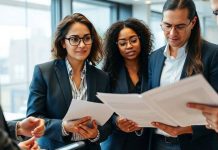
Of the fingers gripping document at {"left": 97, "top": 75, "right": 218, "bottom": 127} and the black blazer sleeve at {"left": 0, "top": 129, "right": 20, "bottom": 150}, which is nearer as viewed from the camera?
the black blazer sleeve at {"left": 0, "top": 129, "right": 20, "bottom": 150}

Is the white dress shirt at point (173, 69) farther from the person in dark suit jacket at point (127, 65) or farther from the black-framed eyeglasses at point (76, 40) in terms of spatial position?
the black-framed eyeglasses at point (76, 40)

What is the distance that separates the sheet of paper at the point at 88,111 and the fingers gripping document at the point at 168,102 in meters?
0.09

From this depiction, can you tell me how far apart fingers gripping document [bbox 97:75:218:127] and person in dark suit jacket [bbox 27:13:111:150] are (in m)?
0.33

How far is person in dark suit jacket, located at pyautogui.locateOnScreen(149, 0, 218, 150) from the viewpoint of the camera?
6.03ft

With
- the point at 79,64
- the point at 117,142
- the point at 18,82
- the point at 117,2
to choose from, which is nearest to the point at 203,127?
the point at 117,142

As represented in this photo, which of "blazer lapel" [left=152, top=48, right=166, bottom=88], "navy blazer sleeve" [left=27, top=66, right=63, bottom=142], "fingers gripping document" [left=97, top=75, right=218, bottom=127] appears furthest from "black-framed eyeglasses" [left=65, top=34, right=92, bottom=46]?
"fingers gripping document" [left=97, top=75, right=218, bottom=127]

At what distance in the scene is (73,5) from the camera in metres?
4.80

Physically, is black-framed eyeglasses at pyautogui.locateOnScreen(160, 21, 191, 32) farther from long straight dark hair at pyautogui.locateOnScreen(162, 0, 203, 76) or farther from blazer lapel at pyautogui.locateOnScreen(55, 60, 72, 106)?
blazer lapel at pyautogui.locateOnScreen(55, 60, 72, 106)

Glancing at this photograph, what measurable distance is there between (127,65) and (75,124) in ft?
2.43

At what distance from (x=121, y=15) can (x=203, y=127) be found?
476cm

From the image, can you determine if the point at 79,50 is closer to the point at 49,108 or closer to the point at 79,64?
the point at 79,64

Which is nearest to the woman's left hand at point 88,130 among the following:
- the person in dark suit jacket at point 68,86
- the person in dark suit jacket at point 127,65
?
the person in dark suit jacket at point 68,86

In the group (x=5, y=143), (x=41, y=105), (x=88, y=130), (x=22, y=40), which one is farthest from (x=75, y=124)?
(x=22, y=40)

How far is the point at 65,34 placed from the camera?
2113 millimetres
